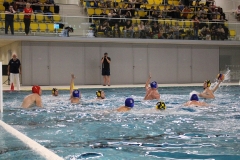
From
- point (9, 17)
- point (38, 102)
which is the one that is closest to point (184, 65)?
point (9, 17)

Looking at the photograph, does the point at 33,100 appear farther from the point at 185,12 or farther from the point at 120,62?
the point at 185,12

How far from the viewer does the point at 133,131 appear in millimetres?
8008

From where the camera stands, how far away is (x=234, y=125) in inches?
340

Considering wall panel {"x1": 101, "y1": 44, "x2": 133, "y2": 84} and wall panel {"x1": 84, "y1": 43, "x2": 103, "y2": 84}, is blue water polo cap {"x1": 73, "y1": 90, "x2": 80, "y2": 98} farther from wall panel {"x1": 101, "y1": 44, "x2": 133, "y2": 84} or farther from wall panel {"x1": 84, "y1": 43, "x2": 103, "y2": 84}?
wall panel {"x1": 101, "y1": 44, "x2": 133, "y2": 84}

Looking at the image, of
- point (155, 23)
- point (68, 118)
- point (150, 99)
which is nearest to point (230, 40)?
point (155, 23)

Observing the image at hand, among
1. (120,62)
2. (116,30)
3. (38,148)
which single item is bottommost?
(38,148)

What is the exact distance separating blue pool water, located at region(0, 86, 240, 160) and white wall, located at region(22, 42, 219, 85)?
12.4m

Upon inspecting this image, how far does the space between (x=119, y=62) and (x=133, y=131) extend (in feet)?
61.2

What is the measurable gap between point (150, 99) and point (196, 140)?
23.4 feet

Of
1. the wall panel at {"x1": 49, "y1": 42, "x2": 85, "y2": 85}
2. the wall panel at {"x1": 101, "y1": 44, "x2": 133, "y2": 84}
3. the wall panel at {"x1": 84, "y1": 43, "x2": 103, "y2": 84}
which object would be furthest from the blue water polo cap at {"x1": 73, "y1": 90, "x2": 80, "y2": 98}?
the wall panel at {"x1": 101, "y1": 44, "x2": 133, "y2": 84}

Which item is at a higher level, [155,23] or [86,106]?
[155,23]

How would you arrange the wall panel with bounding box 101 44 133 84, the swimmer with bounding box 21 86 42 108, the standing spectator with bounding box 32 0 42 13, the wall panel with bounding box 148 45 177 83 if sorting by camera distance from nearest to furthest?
the swimmer with bounding box 21 86 42 108 < the standing spectator with bounding box 32 0 42 13 < the wall panel with bounding box 101 44 133 84 < the wall panel with bounding box 148 45 177 83

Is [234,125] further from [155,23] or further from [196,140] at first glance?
[155,23]

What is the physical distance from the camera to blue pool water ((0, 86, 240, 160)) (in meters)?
6.07
